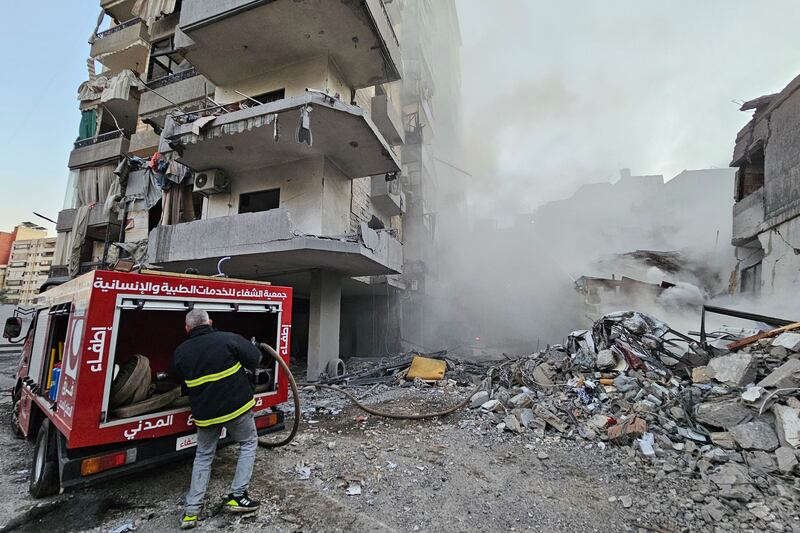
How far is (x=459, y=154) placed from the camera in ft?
112

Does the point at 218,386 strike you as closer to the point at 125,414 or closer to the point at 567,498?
the point at 125,414

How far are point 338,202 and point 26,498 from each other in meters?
8.07

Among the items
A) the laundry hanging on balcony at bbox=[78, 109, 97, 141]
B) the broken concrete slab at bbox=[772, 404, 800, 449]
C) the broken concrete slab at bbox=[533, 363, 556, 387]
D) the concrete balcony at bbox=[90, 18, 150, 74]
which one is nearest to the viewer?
the broken concrete slab at bbox=[772, 404, 800, 449]

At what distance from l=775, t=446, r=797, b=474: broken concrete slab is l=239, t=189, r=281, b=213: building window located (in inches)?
412

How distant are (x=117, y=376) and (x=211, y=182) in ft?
26.8

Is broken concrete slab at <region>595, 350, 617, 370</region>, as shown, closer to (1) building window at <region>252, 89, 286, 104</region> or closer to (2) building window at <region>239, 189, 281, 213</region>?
(2) building window at <region>239, 189, 281, 213</region>

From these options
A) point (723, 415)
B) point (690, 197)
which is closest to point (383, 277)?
point (723, 415)

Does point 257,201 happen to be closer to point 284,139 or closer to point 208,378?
point 284,139

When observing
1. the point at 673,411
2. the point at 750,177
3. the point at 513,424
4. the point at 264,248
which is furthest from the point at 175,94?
the point at 750,177

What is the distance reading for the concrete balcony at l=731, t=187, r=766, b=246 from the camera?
10.2m

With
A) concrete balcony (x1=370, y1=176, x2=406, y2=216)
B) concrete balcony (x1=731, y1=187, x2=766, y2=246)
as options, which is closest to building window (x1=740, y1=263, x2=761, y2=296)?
concrete balcony (x1=731, y1=187, x2=766, y2=246)

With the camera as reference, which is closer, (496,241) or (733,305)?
(733,305)

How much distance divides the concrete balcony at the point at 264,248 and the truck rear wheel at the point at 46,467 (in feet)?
16.5

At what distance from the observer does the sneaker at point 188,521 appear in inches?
108
